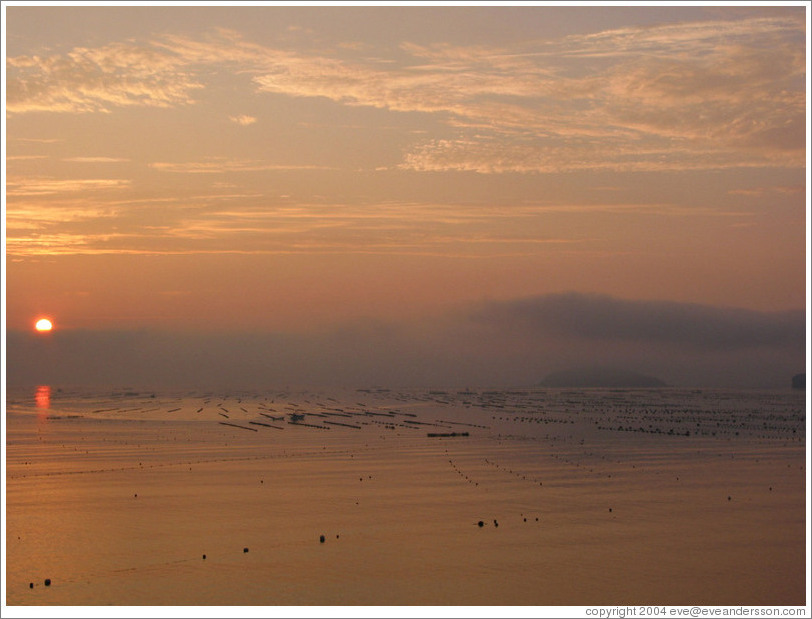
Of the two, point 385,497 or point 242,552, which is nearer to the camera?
point 242,552

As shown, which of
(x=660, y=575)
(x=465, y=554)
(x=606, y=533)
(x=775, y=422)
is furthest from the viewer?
(x=775, y=422)

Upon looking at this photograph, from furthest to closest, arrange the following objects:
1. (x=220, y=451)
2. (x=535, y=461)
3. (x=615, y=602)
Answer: (x=220, y=451), (x=535, y=461), (x=615, y=602)

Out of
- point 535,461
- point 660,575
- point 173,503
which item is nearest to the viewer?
point 660,575

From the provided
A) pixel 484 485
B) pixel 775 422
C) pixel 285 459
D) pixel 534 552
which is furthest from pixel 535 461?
pixel 775 422

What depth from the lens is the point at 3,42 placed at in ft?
99.0

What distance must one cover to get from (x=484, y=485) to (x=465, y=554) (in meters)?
16.7

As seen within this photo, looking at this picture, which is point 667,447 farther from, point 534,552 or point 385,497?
point 534,552

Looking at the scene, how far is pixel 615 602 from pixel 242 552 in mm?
13466

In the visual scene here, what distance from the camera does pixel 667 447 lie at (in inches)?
2844

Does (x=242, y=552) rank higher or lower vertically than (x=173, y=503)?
lower

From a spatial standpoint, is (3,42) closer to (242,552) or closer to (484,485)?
(242,552)

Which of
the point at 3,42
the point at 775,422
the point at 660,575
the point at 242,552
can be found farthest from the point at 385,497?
the point at 775,422

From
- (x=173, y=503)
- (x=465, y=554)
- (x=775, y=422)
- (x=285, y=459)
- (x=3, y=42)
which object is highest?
(x=775, y=422)

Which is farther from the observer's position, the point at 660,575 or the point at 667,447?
the point at 667,447
